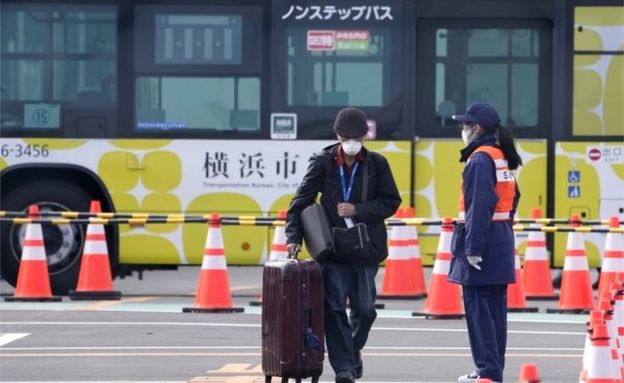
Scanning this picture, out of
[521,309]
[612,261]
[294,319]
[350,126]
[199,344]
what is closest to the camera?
[294,319]

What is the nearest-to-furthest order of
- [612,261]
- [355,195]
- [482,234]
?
[482,234] < [355,195] < [612,261]

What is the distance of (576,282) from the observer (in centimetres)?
1711

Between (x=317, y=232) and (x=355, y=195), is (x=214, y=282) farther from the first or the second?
(x=317, y=232)

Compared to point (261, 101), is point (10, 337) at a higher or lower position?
lower

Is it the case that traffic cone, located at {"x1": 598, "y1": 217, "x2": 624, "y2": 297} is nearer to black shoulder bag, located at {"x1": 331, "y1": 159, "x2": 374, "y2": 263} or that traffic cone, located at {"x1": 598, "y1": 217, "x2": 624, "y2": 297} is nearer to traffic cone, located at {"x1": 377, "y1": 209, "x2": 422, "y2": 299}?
traffic cone, located at {"x1": 377, "y1": 209, "x2": 422, "y2": 299}

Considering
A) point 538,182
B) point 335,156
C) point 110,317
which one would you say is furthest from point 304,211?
point 538,182

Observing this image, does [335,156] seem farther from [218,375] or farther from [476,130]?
[218,375]

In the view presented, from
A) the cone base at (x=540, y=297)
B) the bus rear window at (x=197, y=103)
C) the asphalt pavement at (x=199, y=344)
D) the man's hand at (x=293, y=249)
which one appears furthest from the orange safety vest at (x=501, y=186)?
the bus rear window at (x=197, y=103)

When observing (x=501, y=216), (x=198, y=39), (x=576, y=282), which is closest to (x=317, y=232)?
(x=501, y=216)

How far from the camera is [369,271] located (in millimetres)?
11516

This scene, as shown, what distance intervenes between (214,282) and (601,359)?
836cm

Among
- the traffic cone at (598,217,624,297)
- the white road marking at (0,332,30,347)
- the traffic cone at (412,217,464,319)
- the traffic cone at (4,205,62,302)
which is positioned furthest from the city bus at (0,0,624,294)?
the white road marking at (0,332,30,347)

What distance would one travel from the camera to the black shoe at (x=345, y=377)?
11.2m

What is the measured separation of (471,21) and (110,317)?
18.0 feet
